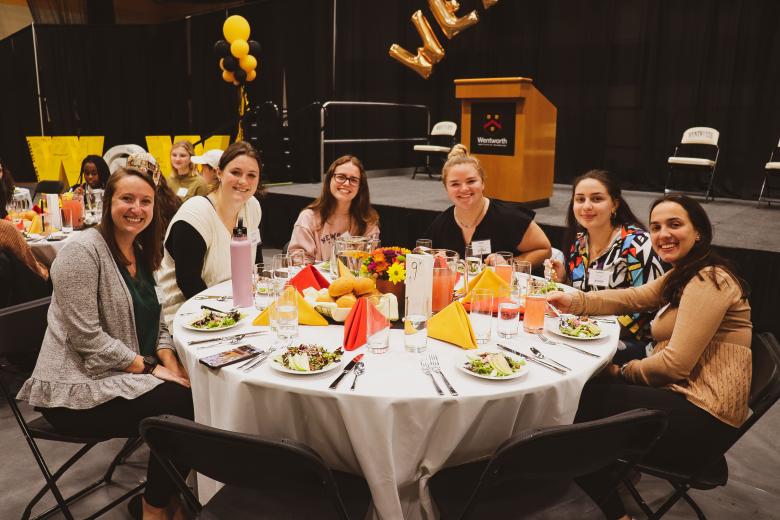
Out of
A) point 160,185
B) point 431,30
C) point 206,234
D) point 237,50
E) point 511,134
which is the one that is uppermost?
point 431,30

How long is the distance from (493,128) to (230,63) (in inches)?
226

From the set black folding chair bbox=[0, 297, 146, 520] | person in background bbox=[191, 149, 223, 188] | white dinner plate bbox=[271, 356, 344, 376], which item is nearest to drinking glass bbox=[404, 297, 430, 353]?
white dinner plate bbox=[271, 356, 344, 376]

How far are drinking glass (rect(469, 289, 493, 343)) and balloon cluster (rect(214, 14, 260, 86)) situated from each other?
870cm

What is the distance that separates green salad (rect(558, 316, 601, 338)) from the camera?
198cm

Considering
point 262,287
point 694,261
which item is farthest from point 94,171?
point 694,261

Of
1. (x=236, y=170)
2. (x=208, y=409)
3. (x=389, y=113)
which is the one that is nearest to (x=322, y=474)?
(x=208, y=409)

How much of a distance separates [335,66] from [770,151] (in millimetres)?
6872

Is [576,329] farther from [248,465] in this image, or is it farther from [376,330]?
[248,465]

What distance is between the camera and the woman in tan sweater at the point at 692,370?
6.03 feet

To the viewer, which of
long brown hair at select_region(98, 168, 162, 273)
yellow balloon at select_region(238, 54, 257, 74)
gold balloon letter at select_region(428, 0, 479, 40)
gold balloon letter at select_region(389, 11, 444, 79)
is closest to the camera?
long brown hair at select_region(98, 168, 162, 273)

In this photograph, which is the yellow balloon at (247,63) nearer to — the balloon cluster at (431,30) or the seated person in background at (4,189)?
the balloon cluster at (431,30)

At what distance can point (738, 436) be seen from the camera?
1.78 meters

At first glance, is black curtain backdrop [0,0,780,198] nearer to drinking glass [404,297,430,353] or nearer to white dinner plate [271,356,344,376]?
→ drinking glass [404,297,430,353]

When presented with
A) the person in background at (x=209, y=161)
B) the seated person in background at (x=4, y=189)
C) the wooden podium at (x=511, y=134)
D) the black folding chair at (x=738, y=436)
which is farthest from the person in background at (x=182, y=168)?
the black folding chair at (x=738, y=436)
